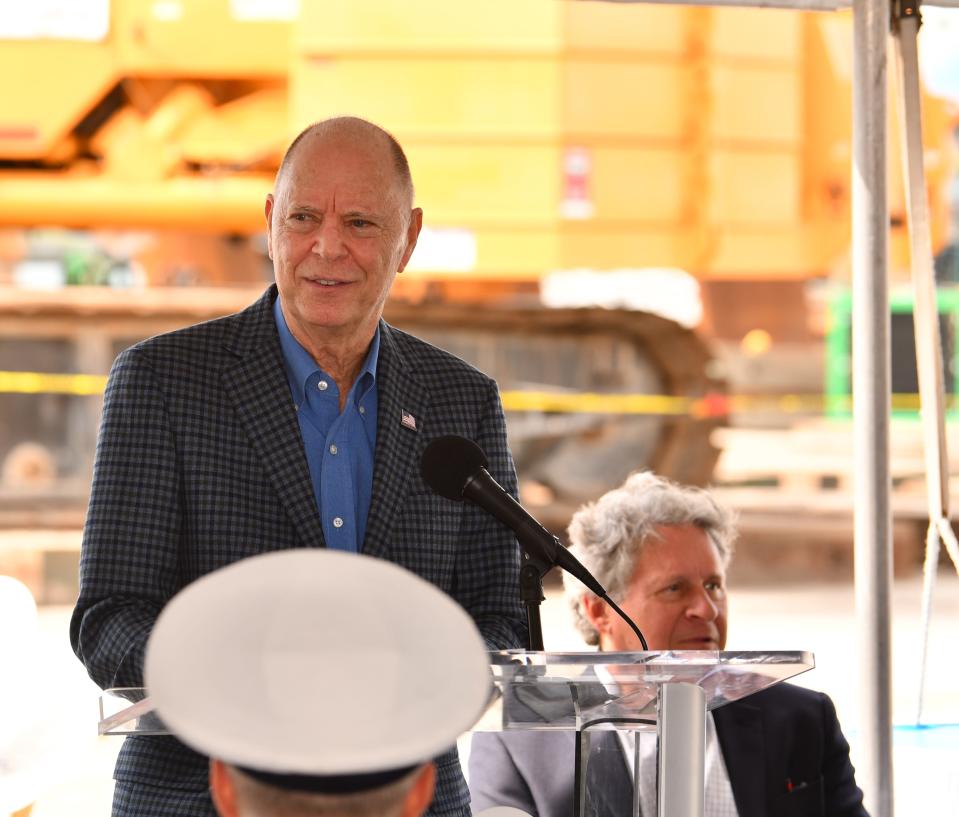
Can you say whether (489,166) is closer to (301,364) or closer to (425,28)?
(425,28)

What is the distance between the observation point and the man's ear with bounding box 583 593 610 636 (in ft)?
7.77

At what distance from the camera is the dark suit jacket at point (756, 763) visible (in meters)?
2.06

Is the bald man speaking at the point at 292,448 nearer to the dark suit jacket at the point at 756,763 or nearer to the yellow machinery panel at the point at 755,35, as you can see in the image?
the dark suit jacket at the point at 756,763

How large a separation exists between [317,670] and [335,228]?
953 millimetres

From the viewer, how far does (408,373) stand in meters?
1.87

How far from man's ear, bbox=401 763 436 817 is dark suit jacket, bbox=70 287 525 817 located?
2.14ft

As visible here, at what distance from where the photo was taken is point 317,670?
2.65ft

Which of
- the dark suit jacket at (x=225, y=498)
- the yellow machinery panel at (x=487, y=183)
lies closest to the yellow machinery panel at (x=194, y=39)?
the yellow machinery panel at (x=487, y=183)

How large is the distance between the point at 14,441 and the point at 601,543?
740 cm

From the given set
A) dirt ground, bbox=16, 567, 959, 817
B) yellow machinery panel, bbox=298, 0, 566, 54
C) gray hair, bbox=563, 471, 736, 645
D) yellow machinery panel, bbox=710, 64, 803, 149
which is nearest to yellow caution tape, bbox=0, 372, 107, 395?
dirt ground, bbox=16, 567, 959, 817

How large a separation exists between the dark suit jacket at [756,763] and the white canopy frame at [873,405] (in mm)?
706

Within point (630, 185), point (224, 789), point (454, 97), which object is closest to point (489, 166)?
point (454, 97)

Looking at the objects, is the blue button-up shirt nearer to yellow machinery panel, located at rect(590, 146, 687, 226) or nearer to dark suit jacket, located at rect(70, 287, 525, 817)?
dark suit jacket, located at rect(70, 287, 525, 817)

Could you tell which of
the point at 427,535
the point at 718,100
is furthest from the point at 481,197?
the point at 427,535
